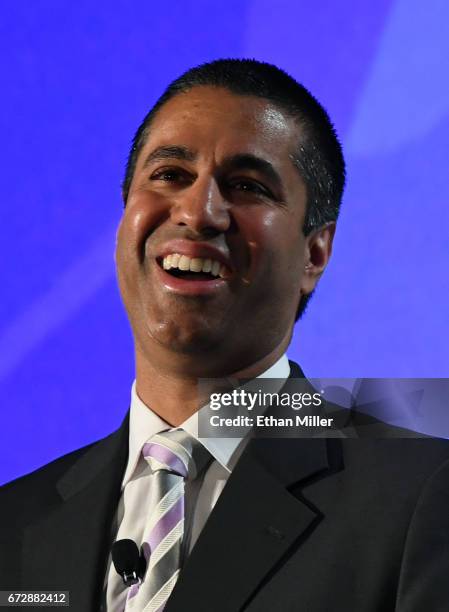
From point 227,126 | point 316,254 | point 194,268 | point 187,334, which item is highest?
point 227,126

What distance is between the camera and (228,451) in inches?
77.5

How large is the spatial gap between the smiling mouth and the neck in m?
0.18

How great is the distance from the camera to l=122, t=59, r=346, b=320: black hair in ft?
7.02

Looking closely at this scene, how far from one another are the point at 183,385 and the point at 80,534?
0.35 m

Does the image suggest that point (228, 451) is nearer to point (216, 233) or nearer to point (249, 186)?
point (216, 233)

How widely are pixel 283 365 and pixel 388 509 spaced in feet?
1.45

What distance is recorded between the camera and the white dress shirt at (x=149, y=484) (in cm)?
188

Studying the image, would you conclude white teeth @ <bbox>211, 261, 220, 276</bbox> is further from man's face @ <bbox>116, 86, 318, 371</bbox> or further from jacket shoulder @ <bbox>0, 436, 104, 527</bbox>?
jacket shoulder @ <bbox>0, 436, 104, 527</bbox>

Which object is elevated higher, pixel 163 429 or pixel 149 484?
pixel 163 429

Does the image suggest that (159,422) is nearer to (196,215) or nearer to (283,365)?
(283,365)

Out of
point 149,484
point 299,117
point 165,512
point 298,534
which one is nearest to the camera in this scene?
point 298,534

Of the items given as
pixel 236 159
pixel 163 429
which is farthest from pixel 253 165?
pixel 163 429

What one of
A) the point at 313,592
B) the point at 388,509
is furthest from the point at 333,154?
the point at 313,592

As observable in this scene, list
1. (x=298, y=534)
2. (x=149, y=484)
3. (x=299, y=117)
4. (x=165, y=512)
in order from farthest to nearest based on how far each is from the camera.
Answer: (x=299, y=117), (x=149, y=484), (x=165, y=512), (x=298, y=534)
